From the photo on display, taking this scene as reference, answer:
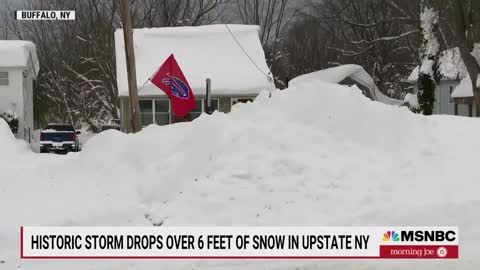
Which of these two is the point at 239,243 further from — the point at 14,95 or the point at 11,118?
the point at 14,95

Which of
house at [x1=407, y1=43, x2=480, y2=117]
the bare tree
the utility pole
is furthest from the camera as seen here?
house at [x1=407, y1=43, x2=480, y2=117]

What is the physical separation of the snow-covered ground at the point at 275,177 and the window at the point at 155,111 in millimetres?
17158

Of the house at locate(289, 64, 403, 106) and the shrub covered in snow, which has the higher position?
the house at locate(289, 64, 403, 106)

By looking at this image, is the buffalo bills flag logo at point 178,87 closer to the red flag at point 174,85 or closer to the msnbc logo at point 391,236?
the red flag at point 174,85

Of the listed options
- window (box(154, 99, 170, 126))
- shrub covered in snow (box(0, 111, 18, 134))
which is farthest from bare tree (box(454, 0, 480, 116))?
shrub covered in snow (box(0, 111, 18, 134))

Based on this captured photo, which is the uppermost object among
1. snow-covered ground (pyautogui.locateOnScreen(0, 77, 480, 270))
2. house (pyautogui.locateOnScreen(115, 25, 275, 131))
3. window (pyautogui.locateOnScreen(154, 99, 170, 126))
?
house (pyautogui.locateOnScreen(115, 25, 275, 131))

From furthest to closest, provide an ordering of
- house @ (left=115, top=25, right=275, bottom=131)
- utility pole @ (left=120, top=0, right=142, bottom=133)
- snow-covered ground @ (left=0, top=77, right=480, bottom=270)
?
house @ (left=115, top=25, right=275, bottom=131) → utility pole @ (left=120, top=0, right=142, bottom=133) → snow-covered ground @ (left=0, top=77, right=480, bottom=270)

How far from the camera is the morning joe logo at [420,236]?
7372 millimetres

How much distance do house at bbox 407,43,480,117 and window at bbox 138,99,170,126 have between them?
15.4 meters

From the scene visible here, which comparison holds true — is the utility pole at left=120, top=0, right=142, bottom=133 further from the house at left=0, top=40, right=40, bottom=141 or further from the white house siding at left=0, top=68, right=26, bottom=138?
the white house siding at left=0, top=68, right=26, bottom=138

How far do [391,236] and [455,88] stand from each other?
32966 millimetres

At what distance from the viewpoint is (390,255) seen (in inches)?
278

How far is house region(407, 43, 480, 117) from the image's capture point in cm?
3456

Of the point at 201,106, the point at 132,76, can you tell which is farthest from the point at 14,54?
the point at 132,76
